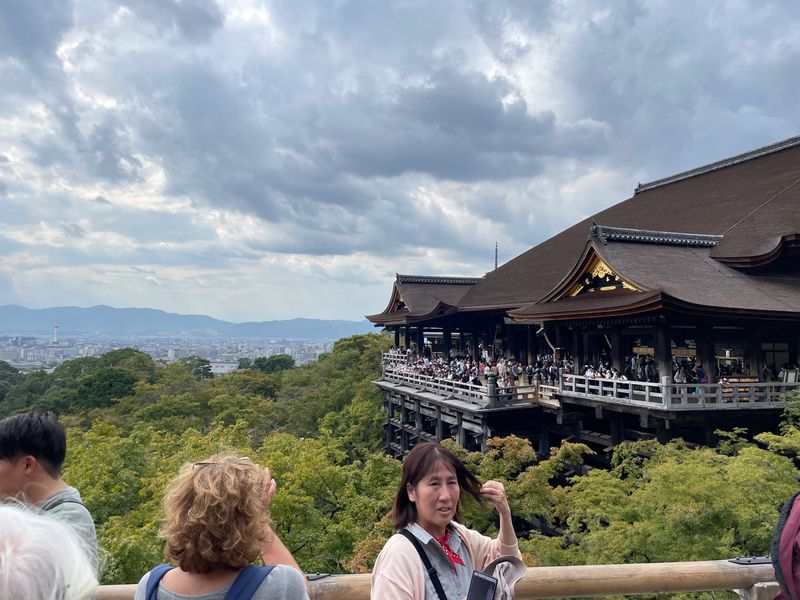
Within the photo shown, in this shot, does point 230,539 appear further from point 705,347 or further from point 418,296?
point 418,296

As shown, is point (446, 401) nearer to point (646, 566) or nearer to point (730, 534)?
point (730, 534)

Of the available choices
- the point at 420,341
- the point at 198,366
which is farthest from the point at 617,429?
the point at 198,366

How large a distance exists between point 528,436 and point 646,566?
45.7ft

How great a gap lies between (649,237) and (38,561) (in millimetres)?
15844

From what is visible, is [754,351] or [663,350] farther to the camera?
[754,351]

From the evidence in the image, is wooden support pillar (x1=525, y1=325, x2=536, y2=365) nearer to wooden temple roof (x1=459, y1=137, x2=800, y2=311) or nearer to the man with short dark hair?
wooden temple roof (x1=459, y1=137, x2=800, y2=311)

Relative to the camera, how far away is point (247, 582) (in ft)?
5.63

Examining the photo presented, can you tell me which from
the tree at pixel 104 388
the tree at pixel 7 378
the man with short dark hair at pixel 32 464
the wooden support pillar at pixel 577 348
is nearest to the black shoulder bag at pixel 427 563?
the man with short dark hair at pixel 32 464

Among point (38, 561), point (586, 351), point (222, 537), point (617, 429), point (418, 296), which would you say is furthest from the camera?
point (418, 296)

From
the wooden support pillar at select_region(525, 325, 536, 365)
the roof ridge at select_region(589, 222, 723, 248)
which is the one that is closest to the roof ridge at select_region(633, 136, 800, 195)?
the roof ridge at select_region(589, 222, 723, 248)

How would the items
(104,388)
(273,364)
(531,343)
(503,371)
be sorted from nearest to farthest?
1. (503,371)
2. (531,343)
3. (104,388)
4. (273,364)

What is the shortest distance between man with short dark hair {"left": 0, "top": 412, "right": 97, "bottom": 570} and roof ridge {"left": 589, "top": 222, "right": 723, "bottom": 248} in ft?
44.2

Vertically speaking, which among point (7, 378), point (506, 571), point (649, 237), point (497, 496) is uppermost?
point (649, 237)

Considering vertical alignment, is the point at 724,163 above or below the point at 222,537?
above
